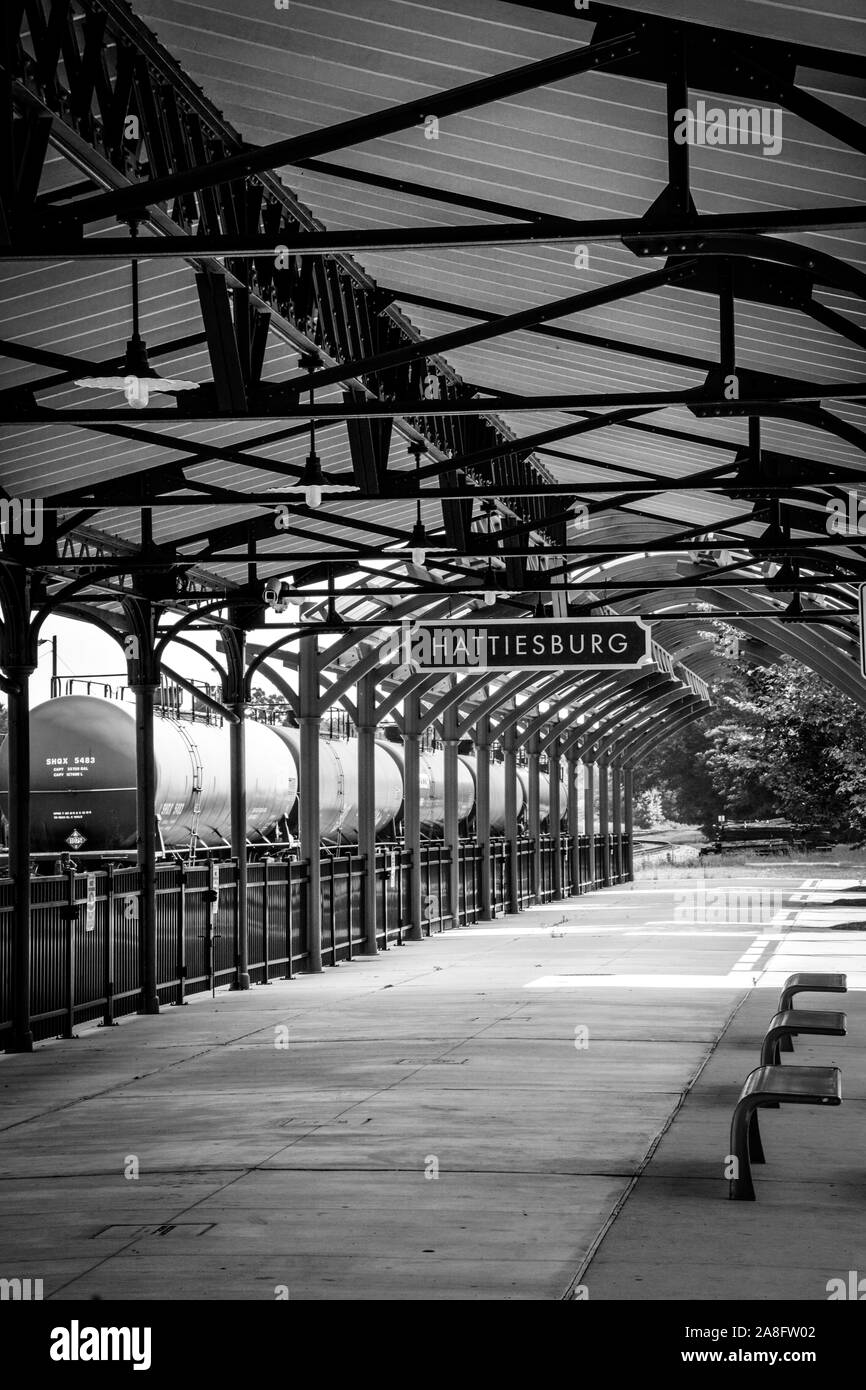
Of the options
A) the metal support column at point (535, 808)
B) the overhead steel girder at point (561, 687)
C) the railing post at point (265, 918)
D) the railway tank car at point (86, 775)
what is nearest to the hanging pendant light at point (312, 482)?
the railway tank car at point (86, 775)

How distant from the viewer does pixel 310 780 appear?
23.0 m

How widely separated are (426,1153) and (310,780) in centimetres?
1338

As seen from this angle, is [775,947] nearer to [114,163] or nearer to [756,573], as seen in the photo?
[756,573]

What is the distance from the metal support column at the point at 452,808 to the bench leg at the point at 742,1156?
896 inches

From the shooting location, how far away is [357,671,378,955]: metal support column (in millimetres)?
25422

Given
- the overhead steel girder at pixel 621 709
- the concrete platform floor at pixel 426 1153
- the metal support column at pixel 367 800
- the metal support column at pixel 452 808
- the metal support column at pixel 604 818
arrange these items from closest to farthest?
1. the concrete platform floor at pixel 426 1153
2. the metal support column at pixel 367 800
3. the metal support column at pixel 452 808
4. the overhead steel girder at pixel 621 709
5. the metal support column at pixel 604 818

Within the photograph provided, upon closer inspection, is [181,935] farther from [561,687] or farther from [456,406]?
[561,687]

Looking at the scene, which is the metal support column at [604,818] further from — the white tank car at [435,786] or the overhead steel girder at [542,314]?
the overhead steel girder at [542,314]

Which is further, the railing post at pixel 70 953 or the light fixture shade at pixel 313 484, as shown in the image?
the railing post at pixel 70 953

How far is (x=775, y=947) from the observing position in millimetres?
25547

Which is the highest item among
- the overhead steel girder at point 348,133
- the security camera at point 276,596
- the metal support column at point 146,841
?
the overhead steel girder at point 348,133

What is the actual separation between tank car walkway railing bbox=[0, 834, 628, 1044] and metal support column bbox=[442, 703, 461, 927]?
799mm

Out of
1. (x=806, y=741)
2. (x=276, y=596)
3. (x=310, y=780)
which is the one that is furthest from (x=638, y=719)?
(x=276, y=596)

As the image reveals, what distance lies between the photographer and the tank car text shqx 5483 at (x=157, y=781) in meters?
19.2
